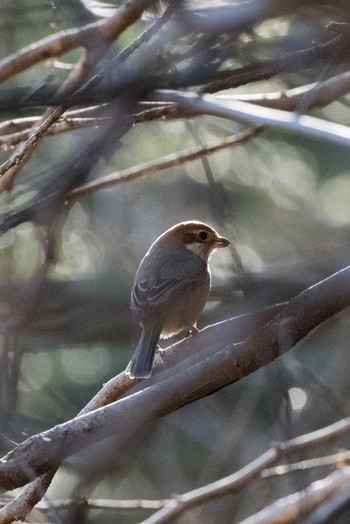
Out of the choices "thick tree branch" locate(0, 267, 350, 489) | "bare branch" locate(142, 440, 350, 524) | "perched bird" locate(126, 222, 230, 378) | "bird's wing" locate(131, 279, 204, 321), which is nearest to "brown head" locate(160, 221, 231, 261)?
"perched bird" locate(126, 222, 230, 378)

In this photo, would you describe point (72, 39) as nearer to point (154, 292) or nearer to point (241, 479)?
point (154, 292)

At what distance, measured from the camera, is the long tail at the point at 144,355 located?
13.1ft

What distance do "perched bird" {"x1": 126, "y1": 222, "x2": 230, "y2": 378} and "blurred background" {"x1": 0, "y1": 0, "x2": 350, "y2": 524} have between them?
155 mm

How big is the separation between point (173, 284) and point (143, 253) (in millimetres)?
2186

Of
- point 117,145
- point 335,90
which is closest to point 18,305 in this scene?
point 117,145

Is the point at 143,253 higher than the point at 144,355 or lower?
higher

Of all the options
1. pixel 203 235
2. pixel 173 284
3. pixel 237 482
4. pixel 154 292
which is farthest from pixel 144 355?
pixel 203 235

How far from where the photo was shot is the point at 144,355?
14.6 feet

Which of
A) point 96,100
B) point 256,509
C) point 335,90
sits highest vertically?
point 335,90

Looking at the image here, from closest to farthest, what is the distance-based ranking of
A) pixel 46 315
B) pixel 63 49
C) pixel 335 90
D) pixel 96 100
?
pixel 96 100 < pixel 46 315 < pixel 335 90 < pixel 63 49

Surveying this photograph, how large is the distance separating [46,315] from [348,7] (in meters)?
1.69

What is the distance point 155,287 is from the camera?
17.3ft

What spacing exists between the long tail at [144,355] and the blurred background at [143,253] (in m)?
0.15

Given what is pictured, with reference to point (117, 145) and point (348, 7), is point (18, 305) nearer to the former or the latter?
point (117, 145)
